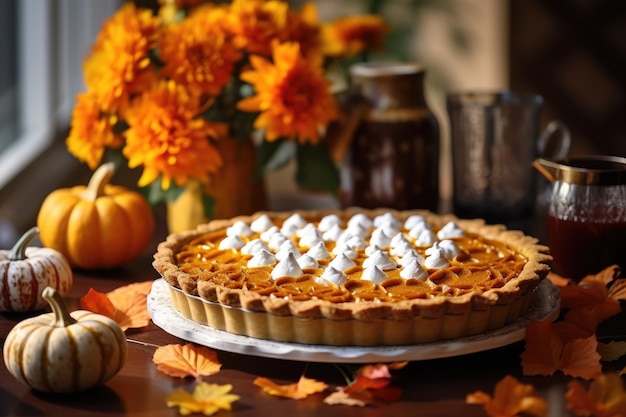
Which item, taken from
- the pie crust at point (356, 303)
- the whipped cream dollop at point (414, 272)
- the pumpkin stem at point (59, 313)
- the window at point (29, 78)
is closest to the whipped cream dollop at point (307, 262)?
the pie crust at point (356, 303)

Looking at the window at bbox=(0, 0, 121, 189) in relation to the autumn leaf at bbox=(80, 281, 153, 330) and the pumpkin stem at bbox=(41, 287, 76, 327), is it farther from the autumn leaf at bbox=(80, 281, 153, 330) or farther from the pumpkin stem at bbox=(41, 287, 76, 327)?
the pumpkin stem at bbox=(41, 287, 76, 327)

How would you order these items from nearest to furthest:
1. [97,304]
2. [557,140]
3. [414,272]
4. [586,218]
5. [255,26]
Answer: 1. [414,272]
2. [97,304]
3. [586,218]
4. [255,26]
5. [557,140]

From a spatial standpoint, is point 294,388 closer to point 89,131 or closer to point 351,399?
point 351,399

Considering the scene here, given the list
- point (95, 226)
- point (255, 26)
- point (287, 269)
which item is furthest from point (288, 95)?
point (287, 269)

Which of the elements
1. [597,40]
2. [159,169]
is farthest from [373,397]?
[597,40]

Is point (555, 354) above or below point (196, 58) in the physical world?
below

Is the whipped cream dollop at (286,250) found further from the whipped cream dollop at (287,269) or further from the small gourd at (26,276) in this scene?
the small gourd at (26,276)

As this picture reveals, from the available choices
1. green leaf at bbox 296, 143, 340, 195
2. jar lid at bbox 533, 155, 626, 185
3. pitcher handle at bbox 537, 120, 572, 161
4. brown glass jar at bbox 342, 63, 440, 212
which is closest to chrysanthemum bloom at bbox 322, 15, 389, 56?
brown glass jar at bbox 342, 63, 440, 212
